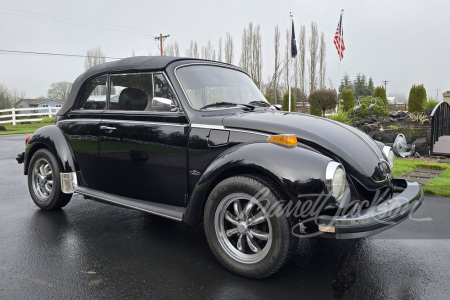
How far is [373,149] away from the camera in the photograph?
3680 mm

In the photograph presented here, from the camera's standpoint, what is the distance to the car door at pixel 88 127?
14.2 feet

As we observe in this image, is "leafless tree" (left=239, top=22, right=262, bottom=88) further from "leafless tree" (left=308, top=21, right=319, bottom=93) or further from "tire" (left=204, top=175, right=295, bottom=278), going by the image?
"tire" (left=204, top=175, right=295, bottom=278)

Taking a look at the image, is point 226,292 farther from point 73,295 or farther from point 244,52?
point 244,52

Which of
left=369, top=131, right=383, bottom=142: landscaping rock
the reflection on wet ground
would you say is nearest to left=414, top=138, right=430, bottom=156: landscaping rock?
left=369, top=131, right=383, bottom=142: landscaping rock

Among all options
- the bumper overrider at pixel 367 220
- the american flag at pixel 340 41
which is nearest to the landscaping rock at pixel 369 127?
the american flag at pixel 340 41

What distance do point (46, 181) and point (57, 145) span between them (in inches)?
27.9

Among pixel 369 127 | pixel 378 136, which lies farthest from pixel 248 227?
pixel 369 127

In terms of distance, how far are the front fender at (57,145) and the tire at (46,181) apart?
120 millimetres

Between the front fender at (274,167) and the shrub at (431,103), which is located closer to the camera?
the front fender at (274,167)

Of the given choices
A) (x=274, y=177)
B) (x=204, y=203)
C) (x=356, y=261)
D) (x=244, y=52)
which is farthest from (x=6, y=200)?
(x=244, y=52)

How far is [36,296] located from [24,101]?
86.3m

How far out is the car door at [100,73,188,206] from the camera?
362cm

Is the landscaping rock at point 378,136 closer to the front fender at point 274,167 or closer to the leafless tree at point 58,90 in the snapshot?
the front fender at point 274,167

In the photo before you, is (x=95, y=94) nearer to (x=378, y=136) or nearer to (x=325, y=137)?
(x=325, y=137)
